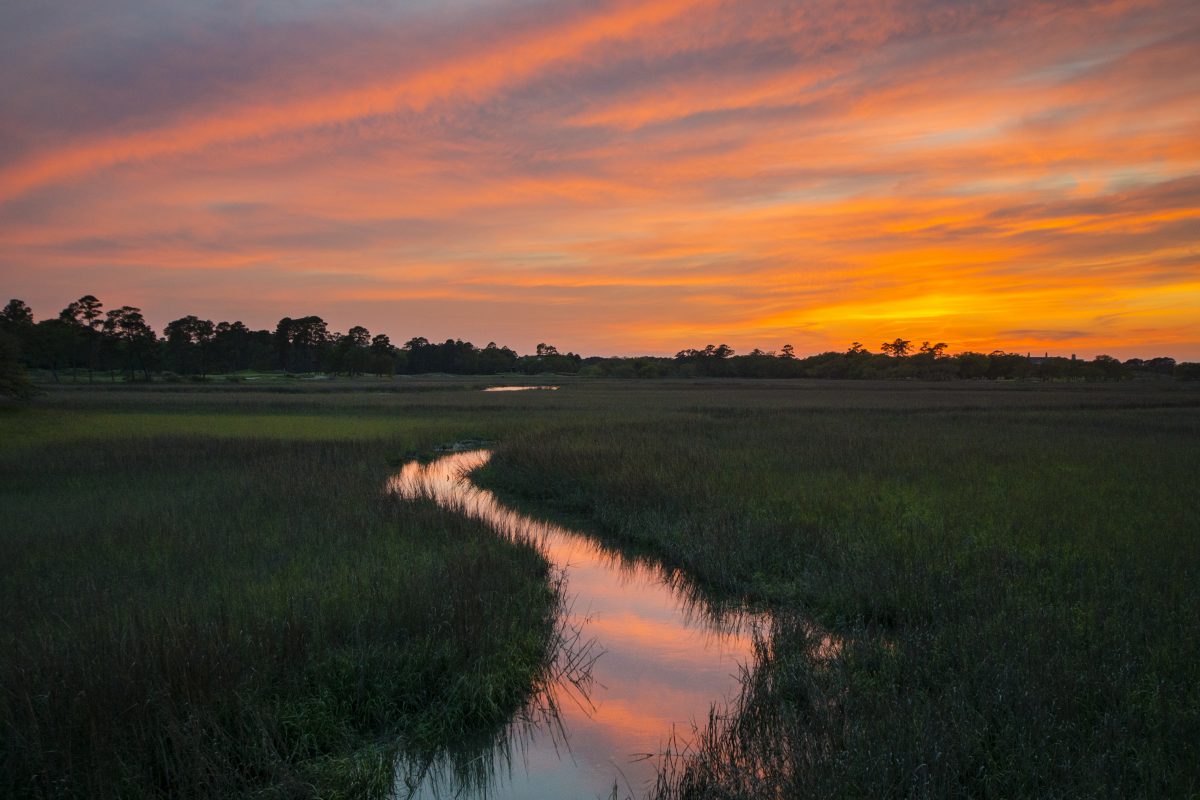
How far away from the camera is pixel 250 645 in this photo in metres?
6.41

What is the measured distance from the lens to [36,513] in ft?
41.0

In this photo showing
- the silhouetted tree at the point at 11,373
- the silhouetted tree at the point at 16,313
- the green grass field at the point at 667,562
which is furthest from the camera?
the silhouetted tree at the point at 16,313

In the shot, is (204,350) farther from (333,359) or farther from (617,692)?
(617,692)

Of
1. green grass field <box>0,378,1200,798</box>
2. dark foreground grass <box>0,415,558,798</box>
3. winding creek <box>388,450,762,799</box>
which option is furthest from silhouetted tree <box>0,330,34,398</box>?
winding creek <box>388,450,762,799</box>

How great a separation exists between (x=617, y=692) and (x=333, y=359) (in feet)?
450

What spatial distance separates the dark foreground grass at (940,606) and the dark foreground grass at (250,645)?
275 cm

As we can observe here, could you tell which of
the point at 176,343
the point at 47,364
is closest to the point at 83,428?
the point at 47,364

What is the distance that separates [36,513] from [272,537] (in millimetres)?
5424

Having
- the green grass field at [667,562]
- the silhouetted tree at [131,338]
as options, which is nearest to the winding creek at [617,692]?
the green grass field at [667,562]

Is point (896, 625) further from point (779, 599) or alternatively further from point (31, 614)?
point (31, 614)

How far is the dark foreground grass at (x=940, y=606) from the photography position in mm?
4938

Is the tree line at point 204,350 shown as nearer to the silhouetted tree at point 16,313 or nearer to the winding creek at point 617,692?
the silhouetted tree at point 16,313

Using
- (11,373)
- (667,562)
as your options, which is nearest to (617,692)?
(667,562)

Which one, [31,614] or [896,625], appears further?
[896,625]
